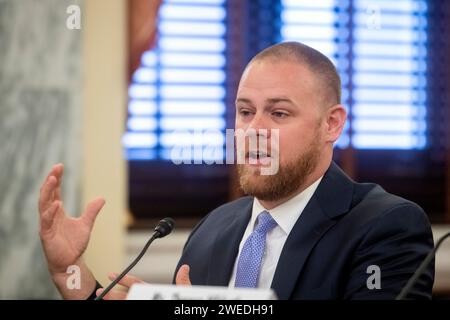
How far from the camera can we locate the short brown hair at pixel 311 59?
1875mm

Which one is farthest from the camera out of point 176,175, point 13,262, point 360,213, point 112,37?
point 176,175

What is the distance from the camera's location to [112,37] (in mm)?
3348

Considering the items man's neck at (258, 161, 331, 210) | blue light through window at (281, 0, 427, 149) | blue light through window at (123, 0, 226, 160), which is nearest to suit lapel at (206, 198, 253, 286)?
man's neck at (258, 161, 331, 210)

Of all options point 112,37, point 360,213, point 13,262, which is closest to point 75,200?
point 13,262

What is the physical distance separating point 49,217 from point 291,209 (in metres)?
0.63

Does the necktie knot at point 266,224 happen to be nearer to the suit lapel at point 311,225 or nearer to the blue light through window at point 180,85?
the suit lapel at point 311,225

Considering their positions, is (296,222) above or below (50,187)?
below

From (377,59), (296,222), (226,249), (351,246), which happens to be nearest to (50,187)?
(226,249)

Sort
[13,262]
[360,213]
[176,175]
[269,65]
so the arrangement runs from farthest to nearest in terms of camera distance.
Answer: [176,175], [13,262], [269,65], [360,213]

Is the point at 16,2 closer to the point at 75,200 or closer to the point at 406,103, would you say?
the point at 75,200

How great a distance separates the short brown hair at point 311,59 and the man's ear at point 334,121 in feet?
0.10

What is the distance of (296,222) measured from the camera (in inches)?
68.2

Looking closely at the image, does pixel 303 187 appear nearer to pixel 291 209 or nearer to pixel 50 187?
pixel 291 209

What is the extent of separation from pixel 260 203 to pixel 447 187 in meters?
2.55
